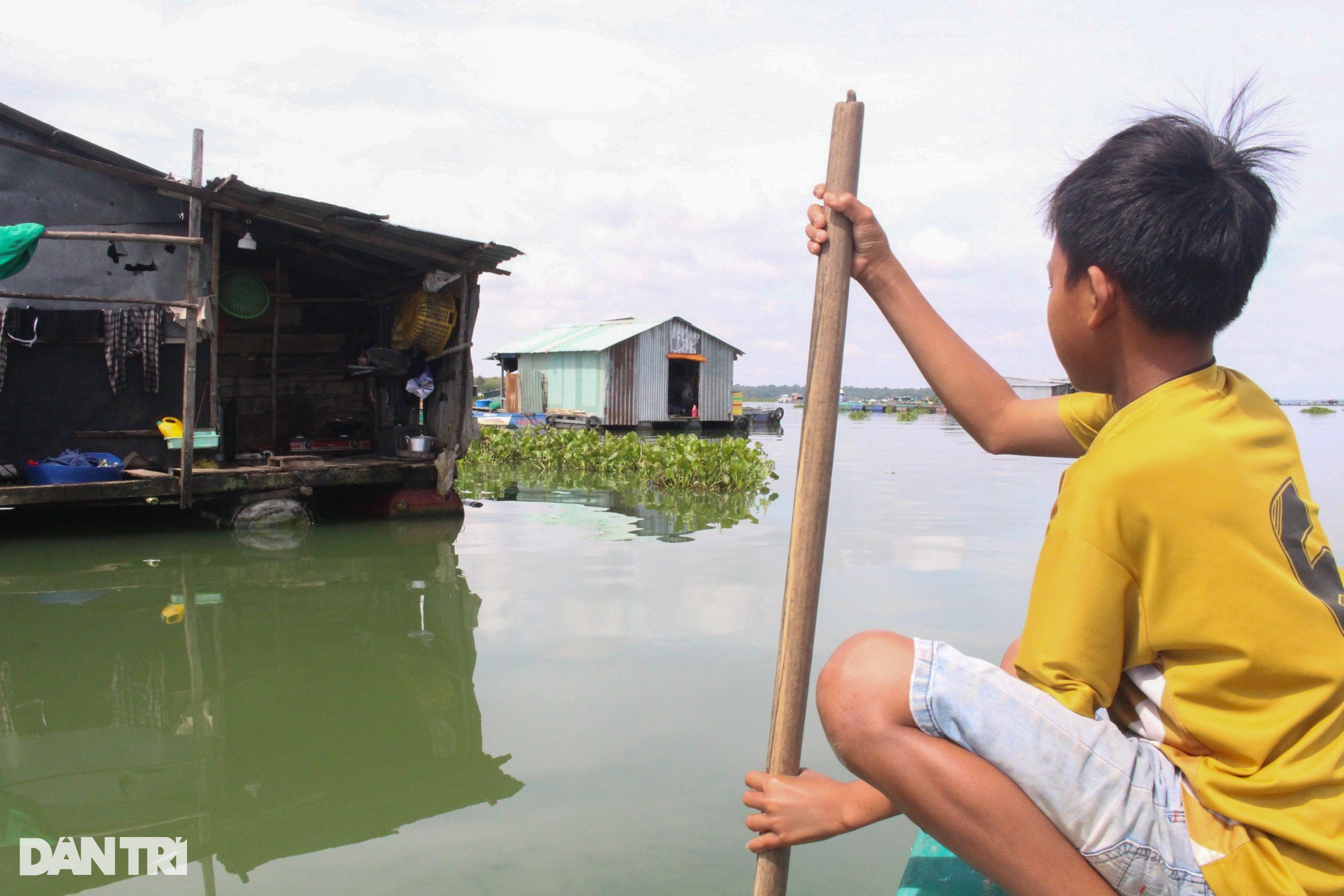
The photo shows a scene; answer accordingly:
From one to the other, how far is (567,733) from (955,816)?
2509 millimetres

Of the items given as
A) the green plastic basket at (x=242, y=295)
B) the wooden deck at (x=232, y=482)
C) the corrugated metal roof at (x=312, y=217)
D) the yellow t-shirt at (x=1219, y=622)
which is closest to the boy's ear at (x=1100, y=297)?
the yellow t-shirt at (x=1219, y=622)

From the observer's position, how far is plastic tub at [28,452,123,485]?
288 inches

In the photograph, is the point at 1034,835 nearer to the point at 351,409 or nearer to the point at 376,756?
the point at 376,756

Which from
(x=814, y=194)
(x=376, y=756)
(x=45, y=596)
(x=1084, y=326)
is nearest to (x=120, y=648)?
(x=45, y=596)

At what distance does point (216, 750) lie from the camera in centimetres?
356

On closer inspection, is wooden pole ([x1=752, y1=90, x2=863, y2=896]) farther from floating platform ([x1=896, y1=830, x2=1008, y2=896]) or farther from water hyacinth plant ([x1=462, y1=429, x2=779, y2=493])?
water hyacinth plant ([x1=462, y1=429, x2=779, y2=493])

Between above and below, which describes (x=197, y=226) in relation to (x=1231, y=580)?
above

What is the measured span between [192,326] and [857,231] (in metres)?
7.14

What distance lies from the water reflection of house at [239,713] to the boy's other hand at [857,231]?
2216 millimetres

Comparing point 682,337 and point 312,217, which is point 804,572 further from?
point 682,337

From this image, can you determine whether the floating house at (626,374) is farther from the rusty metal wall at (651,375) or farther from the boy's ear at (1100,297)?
the boy's ear at (1100,297)

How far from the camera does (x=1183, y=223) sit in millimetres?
1381

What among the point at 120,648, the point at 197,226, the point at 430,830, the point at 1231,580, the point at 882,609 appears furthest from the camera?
the point at 197,226

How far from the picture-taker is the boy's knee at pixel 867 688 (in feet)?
4.39
